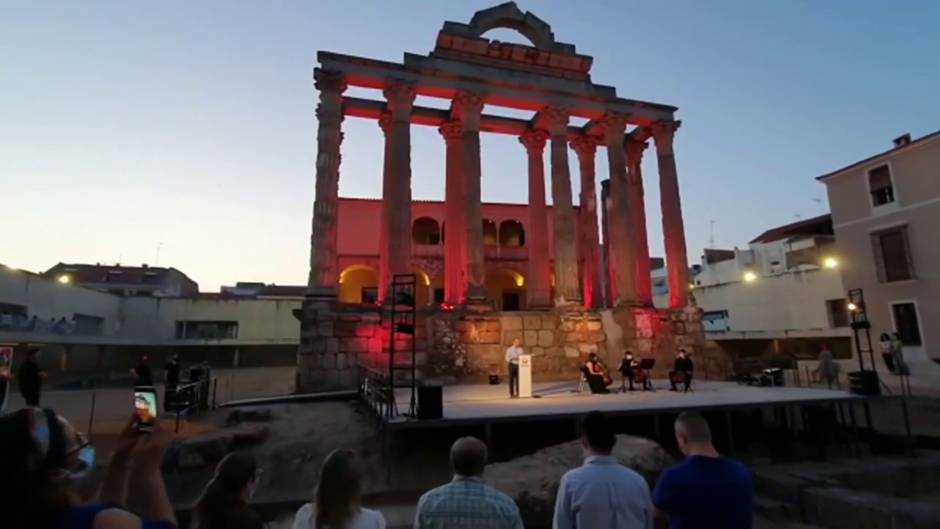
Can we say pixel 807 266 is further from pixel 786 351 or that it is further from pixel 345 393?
pixel 345 393

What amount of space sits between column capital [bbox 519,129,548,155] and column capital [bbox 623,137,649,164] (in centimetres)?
442

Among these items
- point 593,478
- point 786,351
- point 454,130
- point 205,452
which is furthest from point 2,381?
point 786,351

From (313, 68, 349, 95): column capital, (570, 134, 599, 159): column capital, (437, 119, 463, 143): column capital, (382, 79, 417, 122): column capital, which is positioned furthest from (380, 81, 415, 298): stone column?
(570, 134, 599, 159): column capital

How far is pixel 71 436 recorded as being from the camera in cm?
158

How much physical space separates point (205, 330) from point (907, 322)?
41.6 m

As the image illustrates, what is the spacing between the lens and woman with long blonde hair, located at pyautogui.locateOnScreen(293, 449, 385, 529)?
2.53 metres

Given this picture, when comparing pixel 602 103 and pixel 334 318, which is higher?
pixel 602 103

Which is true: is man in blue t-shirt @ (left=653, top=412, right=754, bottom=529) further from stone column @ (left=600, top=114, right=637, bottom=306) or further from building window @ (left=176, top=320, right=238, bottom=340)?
building window @ (left=176, top=320, right=238, bottom=340)

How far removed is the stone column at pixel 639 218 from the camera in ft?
64.7

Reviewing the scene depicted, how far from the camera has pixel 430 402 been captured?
884 centimetres

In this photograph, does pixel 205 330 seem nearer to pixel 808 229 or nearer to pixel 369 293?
pixel 369 293

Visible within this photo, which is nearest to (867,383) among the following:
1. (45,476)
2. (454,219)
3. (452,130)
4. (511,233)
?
(454,219)

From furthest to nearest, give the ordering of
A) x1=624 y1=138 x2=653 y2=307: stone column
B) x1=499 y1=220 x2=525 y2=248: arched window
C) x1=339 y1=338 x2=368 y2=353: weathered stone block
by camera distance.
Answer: x1=499 y1=220 x2=525 y2=248: arched window → x1=624 y1=138 x2=653 y2=307: stone column → x1=339 y1=338 x2=368 y2=353: weathered stone block

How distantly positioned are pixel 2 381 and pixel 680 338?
18953 mm
